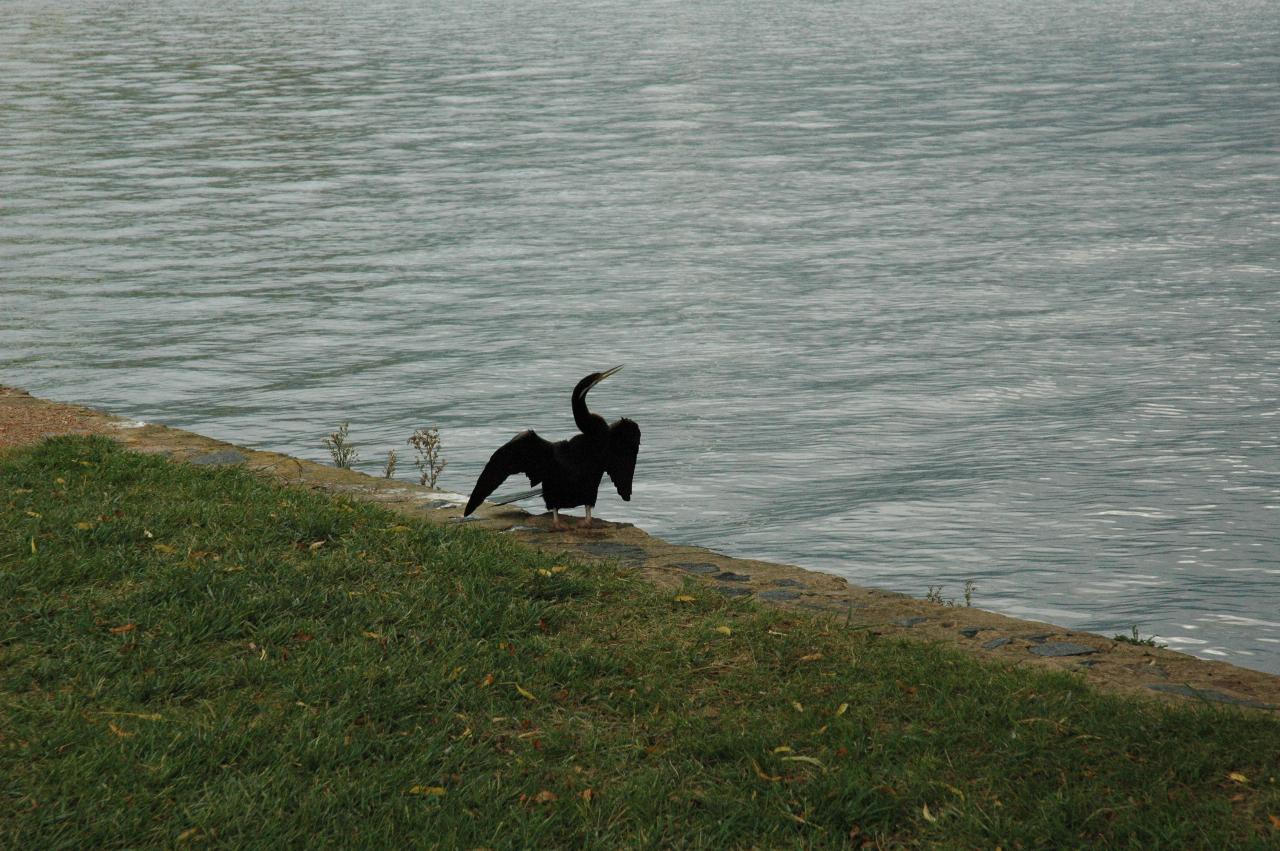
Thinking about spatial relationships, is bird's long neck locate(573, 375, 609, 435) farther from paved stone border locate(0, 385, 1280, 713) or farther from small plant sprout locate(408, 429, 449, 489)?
small plant sprout locate(408, 429, 449, 489)

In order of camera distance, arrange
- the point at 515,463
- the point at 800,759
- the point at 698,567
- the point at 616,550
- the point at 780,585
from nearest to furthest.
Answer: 1. the point at 800,759
2. the point at 780,585
3. the point at 698,567
4. the point at 616,550
5. the point at 515,463

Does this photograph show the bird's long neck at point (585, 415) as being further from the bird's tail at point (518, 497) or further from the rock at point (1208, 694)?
the rock at point (1208, 694)

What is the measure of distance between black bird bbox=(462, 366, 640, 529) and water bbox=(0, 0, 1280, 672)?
2302 millimetres

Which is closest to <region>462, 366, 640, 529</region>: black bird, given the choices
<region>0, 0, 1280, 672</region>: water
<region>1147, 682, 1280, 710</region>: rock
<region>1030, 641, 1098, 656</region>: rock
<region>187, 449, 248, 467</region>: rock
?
<region>187, 449, 248, 467</region>: rock

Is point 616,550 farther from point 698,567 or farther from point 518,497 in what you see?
point 518,497

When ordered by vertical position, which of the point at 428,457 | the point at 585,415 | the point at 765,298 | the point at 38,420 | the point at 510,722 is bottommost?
the point at 510,722

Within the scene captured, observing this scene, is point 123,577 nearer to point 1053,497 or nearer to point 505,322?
point 1053,497

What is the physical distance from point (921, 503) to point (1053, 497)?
38.6 inches

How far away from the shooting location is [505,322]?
16109 millimetres

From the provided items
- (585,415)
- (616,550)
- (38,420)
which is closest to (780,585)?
(616,550)

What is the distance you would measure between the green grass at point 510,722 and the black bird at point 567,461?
87 centimetres

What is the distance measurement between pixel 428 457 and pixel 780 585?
4.53 m

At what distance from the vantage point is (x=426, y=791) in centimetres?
487

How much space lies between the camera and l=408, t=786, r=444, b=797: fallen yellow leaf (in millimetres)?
4848
